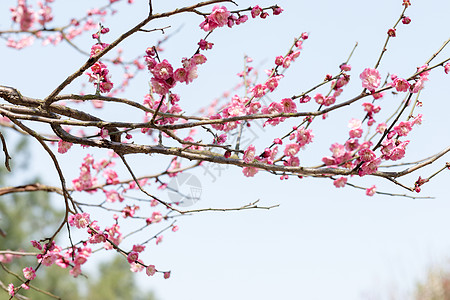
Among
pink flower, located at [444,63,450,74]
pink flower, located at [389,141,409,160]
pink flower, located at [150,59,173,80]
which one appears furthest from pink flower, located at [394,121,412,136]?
pink flower, located at [150,59,173,80]

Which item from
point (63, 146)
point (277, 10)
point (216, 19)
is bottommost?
point (63, 146)

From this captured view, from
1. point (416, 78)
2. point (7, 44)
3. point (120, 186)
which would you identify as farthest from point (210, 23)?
point (7, 44)

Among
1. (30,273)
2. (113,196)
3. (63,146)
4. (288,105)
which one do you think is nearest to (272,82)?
(288,105)

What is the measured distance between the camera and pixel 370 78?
6.49 ft

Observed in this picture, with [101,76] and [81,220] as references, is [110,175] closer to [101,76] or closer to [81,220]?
[81,220]

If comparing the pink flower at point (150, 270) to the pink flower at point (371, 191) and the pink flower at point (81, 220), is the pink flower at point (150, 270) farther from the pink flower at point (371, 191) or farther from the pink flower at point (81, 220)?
the pink flower at point (371, 191)

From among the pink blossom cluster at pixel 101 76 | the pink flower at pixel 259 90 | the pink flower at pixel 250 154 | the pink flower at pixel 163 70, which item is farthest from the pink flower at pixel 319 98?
the pink blossom cluster at pixel 101 76

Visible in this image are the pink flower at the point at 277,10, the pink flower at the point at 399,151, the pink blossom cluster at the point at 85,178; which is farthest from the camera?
the pink blossom cluster at the point at 85,178

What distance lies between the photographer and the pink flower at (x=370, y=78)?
1.97m

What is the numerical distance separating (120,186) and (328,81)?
1.96 meters

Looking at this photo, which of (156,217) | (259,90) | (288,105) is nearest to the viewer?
(288,105)

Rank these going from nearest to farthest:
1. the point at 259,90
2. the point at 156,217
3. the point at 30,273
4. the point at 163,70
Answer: the point at 163,70 → the point at 259,90 → the point at 30,273 → the point at 156,217

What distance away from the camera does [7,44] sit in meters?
5.01

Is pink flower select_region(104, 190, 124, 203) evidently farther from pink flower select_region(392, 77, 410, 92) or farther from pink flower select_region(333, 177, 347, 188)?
pink flower select_region(392, 77, 410, 92)
